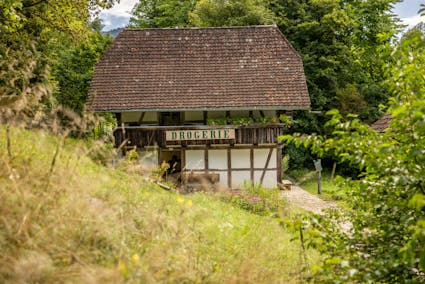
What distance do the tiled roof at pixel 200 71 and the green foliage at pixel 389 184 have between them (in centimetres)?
1363

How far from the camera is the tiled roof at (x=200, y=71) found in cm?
1814

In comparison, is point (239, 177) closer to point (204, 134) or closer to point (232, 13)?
point (204, 134)

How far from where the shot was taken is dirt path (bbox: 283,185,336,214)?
1661cm

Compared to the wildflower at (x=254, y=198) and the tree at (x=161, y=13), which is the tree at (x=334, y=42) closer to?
the tree at (x=161, y=13)

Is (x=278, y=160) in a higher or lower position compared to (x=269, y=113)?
lower

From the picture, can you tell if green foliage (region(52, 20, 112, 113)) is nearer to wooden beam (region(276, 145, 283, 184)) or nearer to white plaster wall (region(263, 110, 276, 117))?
white plaster wall (region(263, 110, 276, 117))

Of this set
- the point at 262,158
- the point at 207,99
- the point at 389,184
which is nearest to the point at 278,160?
the point at 262,158

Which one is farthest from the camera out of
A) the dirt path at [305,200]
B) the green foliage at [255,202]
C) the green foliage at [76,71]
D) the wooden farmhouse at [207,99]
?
the green foliage at [76,71]

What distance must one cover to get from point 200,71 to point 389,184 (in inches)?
621

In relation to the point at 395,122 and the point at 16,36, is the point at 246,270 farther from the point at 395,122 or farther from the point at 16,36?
the point at 16,36

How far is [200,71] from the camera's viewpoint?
758 inches

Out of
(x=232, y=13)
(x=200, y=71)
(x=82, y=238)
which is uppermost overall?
(x=232, y=13)

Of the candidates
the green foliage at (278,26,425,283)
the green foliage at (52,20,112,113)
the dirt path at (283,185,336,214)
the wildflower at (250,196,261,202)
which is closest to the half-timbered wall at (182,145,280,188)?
the dirt path at (283,185,336,214)

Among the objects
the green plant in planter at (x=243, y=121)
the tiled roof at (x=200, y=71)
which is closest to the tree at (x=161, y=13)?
the tiled roof at (x=200, y=71)
